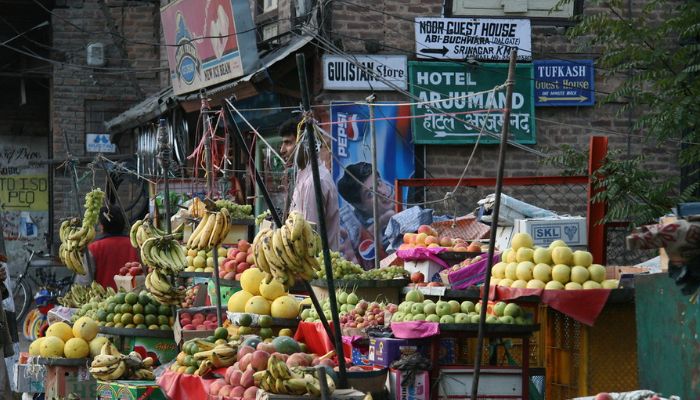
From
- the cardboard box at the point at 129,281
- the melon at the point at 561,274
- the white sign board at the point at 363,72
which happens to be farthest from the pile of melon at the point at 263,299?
the white sign board at the point at 363,72

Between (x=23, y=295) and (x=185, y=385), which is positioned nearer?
(x=185, y=385)

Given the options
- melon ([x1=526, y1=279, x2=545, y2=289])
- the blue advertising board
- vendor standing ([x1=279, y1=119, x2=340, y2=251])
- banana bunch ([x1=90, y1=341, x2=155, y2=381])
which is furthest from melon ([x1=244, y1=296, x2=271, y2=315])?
the blue advertising board

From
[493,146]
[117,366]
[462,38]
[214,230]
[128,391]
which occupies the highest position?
[462,38]

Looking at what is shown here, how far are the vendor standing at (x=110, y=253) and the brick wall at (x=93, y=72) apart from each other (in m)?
10.8

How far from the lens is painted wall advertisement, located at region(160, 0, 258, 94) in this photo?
15898 mm

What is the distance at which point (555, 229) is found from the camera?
30.3 ft

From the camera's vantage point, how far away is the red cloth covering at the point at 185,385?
297 inches

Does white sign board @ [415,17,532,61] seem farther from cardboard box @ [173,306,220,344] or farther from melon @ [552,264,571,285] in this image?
→ melon @ [552,264,571,285]

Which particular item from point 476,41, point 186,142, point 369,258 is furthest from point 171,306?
point 186,142

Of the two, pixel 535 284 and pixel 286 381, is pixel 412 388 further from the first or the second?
pixel 535 284

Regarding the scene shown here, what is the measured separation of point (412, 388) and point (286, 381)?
0.92m

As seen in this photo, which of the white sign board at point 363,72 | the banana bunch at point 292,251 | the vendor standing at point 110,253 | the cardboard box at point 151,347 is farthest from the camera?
the white sign board at point 363,72

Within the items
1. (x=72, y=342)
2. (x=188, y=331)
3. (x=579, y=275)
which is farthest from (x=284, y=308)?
(x=579, y=275)

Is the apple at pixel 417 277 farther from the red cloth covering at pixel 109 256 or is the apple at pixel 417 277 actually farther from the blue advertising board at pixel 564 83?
the blue advertising board at pixel 564 83
